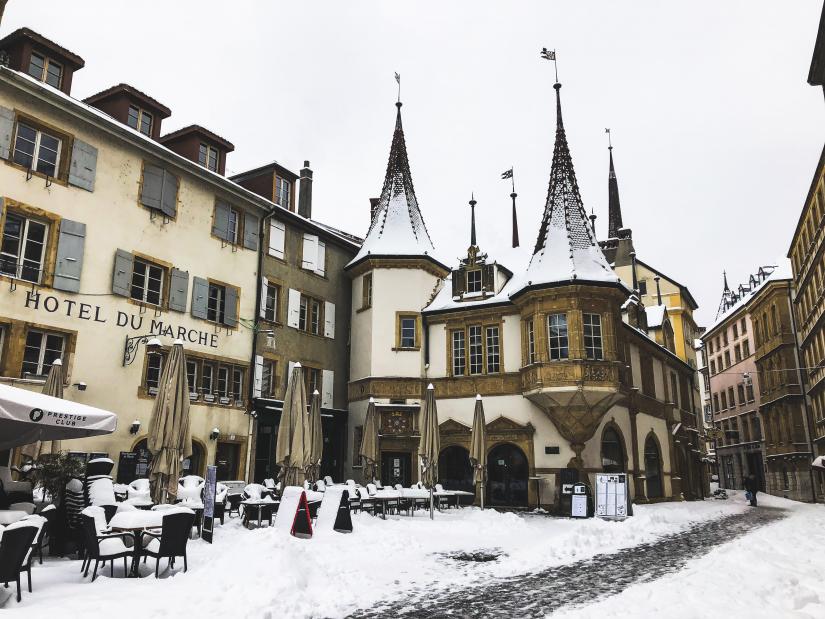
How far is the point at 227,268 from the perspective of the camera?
22172mm

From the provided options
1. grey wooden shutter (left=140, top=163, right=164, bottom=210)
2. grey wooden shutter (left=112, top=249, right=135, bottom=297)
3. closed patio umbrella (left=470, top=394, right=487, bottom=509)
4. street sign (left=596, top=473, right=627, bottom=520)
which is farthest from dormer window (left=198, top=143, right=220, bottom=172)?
street sign (left=596, top=473, right=627, bottom=520)

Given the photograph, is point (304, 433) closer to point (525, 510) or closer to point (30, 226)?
point (30, 226)

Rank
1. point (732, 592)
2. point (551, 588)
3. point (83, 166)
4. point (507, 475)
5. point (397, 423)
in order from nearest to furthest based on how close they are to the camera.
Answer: point (732, 592) < point (551, 588) < point (83, 166) < point (507, 475) < point (397, 423)

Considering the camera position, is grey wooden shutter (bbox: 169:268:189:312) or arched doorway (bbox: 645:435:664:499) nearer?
grey wooden shutter (bbox: 169:268:189:312)

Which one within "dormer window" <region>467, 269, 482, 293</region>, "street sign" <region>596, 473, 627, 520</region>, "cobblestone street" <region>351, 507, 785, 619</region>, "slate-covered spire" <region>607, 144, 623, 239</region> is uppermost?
"slate-covered spire" <region>607, 144, 623, 239</region>

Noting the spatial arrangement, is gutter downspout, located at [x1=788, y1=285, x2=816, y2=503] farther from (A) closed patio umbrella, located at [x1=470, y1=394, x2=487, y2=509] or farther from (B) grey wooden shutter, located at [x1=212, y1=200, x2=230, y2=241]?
(B) grey wooden shutter, located at [x1=212, y1=200, x2=230, y2=241]

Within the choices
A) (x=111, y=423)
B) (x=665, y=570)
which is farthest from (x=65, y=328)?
(x=665, y=570)

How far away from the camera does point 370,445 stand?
20.4 meters

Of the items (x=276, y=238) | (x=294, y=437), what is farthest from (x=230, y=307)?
(x=294, y=437)

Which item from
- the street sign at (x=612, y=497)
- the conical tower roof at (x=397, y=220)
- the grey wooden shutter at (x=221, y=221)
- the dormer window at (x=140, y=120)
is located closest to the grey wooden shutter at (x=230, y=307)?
Answer: the grey wooden shutter at (x=221, y=221)

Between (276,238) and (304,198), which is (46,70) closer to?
(276,238)

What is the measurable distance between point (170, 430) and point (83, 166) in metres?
9.30

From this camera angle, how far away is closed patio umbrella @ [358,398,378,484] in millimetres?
20281

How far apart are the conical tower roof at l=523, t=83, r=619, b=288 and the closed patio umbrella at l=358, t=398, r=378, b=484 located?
295 inches
